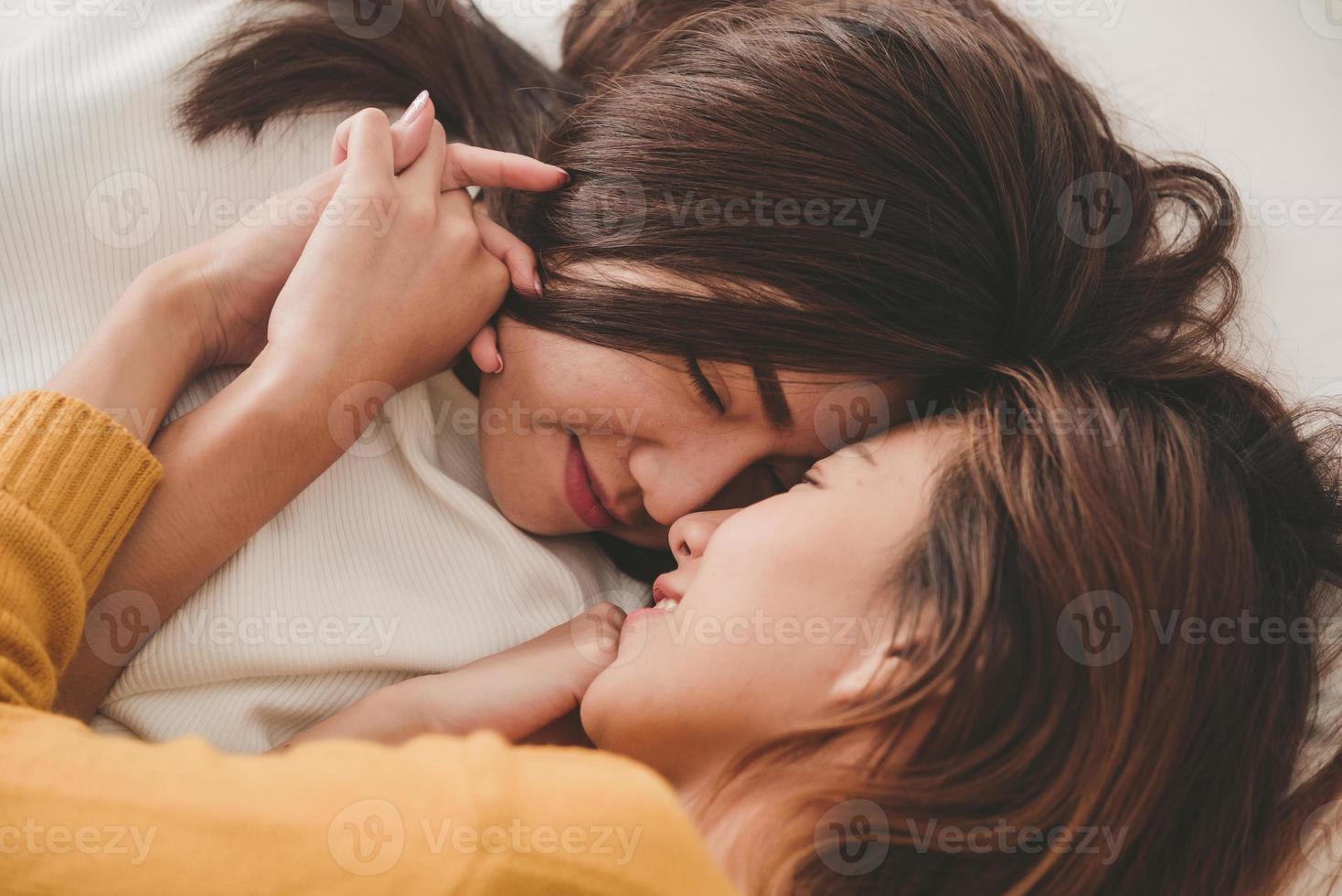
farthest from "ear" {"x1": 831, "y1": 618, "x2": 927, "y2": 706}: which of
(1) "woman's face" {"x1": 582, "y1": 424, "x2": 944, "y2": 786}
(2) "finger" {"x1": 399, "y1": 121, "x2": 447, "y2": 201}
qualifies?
(2) "finger" {"x1": 399, "y1": 121, "x2": 447, "y2": 201}

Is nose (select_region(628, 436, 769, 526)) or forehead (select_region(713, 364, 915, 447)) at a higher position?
forehead (select_region(713, 364, 915, 447))

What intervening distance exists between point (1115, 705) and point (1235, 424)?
1.12 ft

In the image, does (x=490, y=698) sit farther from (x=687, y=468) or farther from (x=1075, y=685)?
(x=1075, y=685)

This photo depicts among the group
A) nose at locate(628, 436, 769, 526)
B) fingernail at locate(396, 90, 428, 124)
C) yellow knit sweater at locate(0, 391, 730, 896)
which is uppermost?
fingernail at locate(396, 90, 428, 124)

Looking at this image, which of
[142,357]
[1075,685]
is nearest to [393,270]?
[142,357]

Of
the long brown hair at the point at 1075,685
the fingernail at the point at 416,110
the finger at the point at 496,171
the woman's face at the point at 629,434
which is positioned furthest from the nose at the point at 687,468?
the fingernail at the point at 416,110

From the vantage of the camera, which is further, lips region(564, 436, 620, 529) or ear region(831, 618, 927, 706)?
lips region(564, 436, 620, 529)

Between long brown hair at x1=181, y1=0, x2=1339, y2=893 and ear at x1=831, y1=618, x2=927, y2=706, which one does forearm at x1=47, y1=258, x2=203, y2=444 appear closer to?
long brown hair at x1=181, y1=0, x2=1339, y2=893

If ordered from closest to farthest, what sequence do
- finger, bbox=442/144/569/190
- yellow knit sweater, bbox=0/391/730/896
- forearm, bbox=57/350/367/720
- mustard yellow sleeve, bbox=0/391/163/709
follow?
yellow knit sweater, bbox=0/391/730/896, mustard yellow sleeve, bbox=0/391/163/709, forearm, bbox=57/350/367/720, finger, bbox=442/144/569/190

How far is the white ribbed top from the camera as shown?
922 mm

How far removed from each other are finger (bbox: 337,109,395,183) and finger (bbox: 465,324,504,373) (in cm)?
18

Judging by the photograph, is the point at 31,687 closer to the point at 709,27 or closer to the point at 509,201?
the point at 509,201

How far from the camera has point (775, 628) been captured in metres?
0.81

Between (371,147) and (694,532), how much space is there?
49 cm
